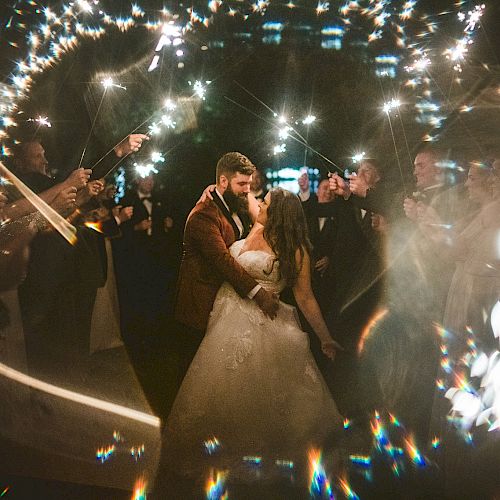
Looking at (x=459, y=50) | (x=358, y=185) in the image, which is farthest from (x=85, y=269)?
(x=459, y=50)

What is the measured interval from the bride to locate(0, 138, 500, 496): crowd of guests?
0.11 meters

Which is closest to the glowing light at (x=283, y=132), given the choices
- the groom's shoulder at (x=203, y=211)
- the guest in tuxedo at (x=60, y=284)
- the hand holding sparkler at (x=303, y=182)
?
the hand holding sparkler at (x=303, y=182)

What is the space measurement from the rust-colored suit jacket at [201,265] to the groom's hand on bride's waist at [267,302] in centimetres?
6

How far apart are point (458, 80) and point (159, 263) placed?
70.1 inches

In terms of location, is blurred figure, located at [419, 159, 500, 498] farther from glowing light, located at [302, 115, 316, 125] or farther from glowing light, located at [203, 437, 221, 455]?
glowing light, located at [203, 437, 221, 455]

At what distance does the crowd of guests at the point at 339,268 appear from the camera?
216cm

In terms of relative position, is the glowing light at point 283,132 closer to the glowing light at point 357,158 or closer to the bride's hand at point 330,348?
the glowing light at point 357,158

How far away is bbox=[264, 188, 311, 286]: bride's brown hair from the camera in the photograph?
2184 millimetres

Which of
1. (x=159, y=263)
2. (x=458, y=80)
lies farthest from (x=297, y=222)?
(x=458, y=80)

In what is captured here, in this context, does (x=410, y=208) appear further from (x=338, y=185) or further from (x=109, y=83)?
(x=109, y=83)

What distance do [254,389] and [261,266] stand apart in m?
0.58

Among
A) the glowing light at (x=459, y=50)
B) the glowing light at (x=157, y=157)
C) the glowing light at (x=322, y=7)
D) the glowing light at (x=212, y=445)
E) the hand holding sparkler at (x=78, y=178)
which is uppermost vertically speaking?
the glowing light at (x=322, y=7)

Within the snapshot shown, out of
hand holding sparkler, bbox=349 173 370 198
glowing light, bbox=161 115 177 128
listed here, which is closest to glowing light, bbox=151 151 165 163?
glowing light, bbox=161 115 177 128

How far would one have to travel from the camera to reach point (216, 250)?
215 centimetres
